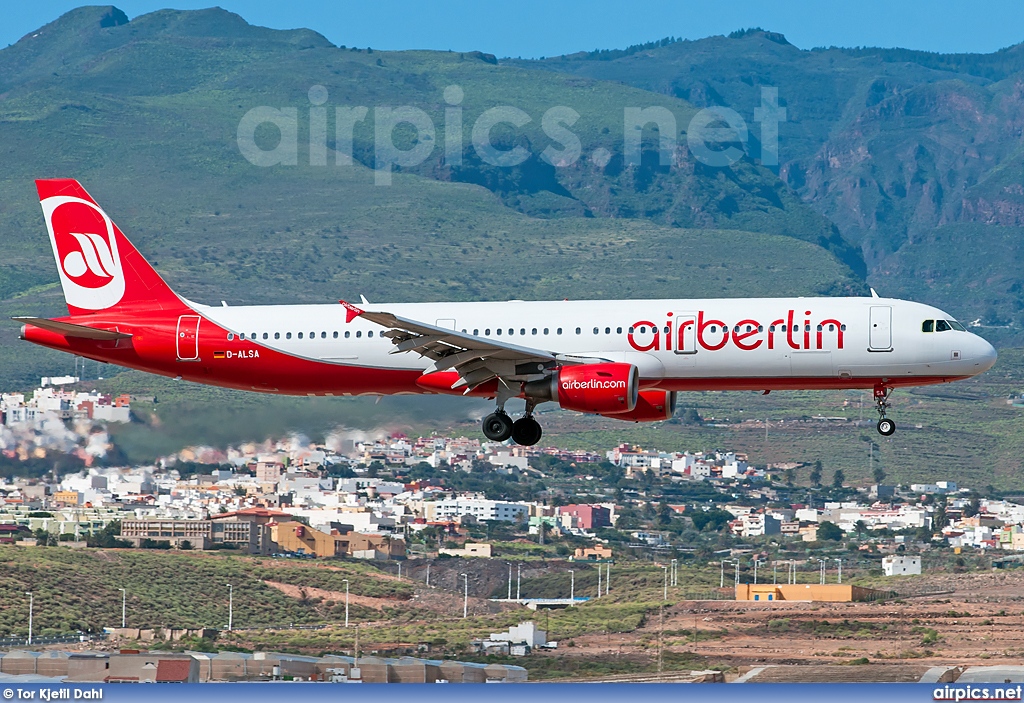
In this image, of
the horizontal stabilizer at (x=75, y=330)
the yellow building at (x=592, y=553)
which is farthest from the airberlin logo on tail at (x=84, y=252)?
the yellow building at (x=592, y=553)

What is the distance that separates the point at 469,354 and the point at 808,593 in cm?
4086

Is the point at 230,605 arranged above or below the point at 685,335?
below

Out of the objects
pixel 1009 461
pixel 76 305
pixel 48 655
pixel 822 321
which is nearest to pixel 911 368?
pixel 822 321

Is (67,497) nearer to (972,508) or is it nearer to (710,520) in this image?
(710,520)

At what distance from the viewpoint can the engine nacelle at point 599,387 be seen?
48.7 m

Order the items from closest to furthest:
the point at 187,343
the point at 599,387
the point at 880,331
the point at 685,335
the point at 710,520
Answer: the point at 599,387
the point at 880,331
the point at 685,335
the point at 187,343
the point at 710,520

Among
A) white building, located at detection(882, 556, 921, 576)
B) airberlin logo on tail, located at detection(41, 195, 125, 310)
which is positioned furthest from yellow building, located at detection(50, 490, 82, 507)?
white building, located at detection(882, 556, 921, 576)

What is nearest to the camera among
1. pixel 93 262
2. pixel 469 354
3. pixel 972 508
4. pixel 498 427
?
pixel 469 354

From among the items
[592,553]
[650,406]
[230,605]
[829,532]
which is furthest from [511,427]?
[829,532]

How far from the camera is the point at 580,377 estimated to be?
1930 inches

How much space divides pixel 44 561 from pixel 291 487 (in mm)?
16268

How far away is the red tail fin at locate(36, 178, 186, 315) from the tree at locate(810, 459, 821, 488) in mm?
101068

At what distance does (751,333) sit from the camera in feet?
161

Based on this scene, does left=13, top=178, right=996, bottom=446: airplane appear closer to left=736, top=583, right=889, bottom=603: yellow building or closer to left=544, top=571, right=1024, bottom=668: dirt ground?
left=544, top=571, right=1024, bottom=668: dirt ground
